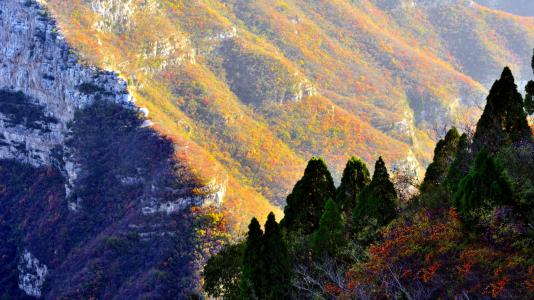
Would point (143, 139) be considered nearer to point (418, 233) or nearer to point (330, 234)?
point (330, 234)

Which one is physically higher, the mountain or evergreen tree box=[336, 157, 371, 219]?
evergreen tree box=[336, 157, 371, 219]

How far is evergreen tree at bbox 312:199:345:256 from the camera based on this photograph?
128 feet

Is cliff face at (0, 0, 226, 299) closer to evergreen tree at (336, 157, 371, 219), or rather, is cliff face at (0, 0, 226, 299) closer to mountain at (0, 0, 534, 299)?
mountain at (0, 0, 534, 299)

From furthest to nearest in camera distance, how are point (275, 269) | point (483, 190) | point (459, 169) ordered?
point (459, 169)
point (275, 269)
point (483, 190)

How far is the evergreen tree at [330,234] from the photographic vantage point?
39.1m

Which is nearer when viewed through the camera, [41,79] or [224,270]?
[224,270]

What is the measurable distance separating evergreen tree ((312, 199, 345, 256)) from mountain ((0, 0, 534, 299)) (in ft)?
197

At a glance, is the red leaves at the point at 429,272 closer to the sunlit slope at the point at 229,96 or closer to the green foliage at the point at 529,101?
the green foliage at the point at 529,101

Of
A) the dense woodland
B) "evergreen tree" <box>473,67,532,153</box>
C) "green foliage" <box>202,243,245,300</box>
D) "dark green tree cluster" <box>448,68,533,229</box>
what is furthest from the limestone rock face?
"evergreen tree" <box>473,67,532,153</box>

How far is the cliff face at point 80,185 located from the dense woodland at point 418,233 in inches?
2071

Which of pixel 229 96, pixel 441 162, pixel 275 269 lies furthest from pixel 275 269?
pixel 229 96

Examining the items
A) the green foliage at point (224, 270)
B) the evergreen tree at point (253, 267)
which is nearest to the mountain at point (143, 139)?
the green foliage at point (224, 270)

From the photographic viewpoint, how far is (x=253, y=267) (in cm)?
3722

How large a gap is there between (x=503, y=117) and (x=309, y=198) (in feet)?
48.0
